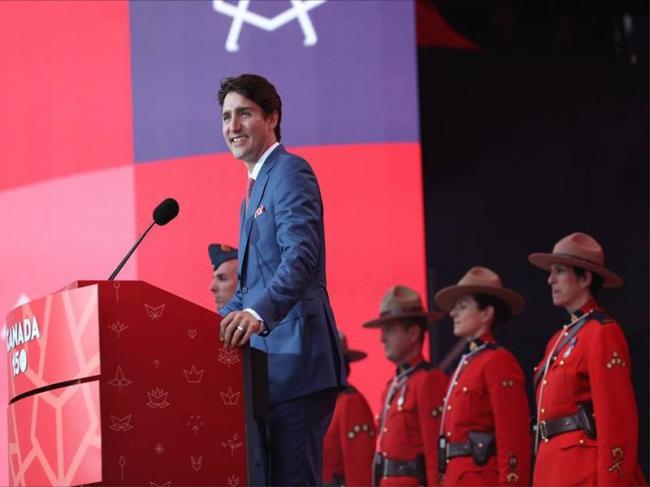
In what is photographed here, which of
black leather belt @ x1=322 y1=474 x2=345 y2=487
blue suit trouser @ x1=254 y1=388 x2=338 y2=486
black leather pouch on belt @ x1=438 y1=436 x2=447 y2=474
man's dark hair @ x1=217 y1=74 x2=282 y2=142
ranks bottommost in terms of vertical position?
black leather belt @ x1=322 y1=474 x2=345 y2=487

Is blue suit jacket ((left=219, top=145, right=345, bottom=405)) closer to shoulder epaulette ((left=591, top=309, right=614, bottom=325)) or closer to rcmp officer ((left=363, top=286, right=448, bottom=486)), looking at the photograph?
shoulder epaulette ((left=591, top=309, right=614, bottom=325))

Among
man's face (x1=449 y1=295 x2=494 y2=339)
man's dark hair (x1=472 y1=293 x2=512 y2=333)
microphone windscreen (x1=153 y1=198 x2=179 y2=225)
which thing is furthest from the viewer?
man's dark hair (x1=472 y1=293 x2=512 y2=333)

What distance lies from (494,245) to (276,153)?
5.76m

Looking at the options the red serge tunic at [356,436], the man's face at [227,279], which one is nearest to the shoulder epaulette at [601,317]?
the man's face at [227,279]

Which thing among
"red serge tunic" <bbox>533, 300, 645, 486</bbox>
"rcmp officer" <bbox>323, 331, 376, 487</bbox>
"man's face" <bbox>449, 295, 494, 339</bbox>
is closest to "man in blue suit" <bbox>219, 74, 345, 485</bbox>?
"red serge tunic" <bbox>533, 300, 645, 486</bbox>

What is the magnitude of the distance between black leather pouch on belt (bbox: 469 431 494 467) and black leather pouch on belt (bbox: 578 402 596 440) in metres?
0.83

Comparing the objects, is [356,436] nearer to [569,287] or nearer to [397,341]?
[397,341]

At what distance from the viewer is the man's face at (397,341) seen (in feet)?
18.8

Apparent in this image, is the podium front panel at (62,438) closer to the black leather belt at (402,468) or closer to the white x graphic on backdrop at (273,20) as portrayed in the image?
the black leather belt at (402,468)

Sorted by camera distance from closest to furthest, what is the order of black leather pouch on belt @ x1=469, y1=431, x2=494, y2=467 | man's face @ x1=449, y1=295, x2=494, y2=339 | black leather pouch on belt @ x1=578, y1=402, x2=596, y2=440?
black leather pouch on belt @ x1=578, y1=402, x2=596, y2=440, black leather pouch on belt @ x1=469, y1=431, x2=494, y2=467, man's face @ x1=449, y1=295, x2=494, y2=339

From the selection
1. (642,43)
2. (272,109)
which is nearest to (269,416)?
(272,109)

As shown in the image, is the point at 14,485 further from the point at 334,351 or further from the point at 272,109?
the point at 272,109

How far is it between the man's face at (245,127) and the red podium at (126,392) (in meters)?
0.53

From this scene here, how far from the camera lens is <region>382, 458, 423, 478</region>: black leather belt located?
557 cm
